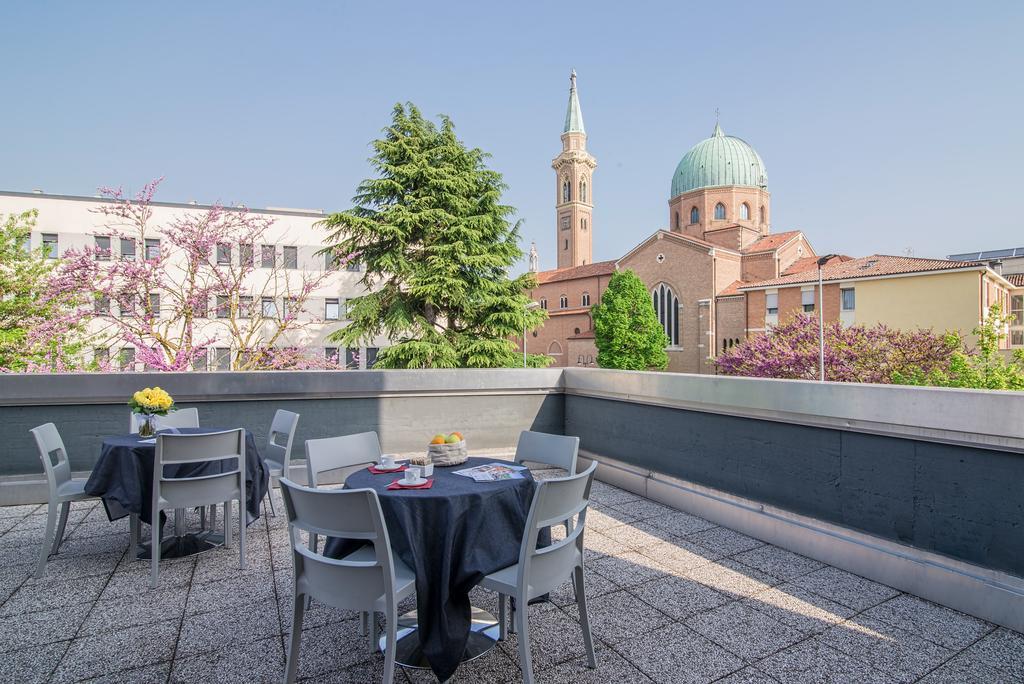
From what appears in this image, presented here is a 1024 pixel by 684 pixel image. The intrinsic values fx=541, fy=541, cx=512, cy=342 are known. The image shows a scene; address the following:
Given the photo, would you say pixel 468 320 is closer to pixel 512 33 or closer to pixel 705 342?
pixel 512 33

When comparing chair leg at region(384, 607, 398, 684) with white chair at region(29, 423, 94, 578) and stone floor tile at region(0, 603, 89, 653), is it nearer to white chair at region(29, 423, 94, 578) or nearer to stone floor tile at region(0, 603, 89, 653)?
stone floor tile at region(0, 603, 89, 653)

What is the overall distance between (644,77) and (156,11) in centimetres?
1016

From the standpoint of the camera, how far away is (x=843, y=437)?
3523 millimetres

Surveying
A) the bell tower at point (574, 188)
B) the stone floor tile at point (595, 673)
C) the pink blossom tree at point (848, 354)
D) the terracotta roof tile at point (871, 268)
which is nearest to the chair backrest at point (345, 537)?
the stone floor tile at point (595, 673)

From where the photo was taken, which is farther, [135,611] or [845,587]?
[845,587]

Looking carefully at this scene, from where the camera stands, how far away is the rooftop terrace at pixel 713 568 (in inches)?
94.9

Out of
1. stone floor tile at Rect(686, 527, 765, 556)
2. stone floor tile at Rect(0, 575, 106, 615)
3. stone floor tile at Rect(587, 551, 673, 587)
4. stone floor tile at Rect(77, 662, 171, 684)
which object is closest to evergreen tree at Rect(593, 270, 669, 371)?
stone floor tile at Rect(686, 527, 765, 556)

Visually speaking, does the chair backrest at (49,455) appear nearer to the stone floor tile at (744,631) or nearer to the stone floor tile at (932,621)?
the stone floor tile at (744,631)

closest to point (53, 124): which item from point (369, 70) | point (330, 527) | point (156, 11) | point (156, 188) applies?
point (156, 188)

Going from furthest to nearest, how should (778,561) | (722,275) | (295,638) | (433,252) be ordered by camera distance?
1. (722,275)
2. (433,252)
3. (778,561)
4. (295,638)

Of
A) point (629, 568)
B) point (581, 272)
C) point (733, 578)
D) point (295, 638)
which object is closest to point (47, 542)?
point (295, 638)

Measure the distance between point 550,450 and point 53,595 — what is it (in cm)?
298

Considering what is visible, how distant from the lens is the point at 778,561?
11.8 ft

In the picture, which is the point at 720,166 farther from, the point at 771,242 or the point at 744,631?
the point at 744,631
